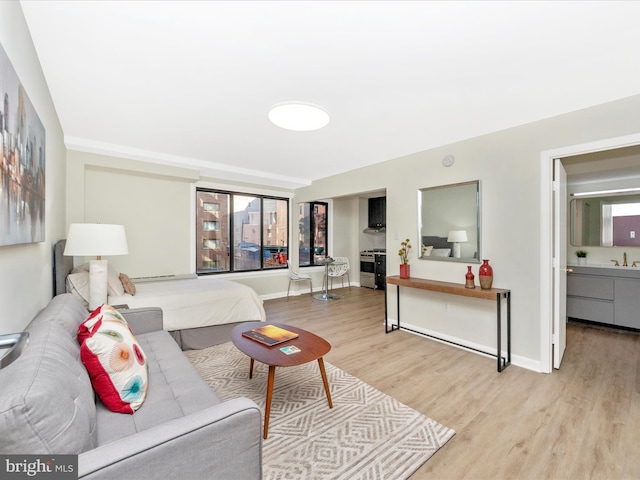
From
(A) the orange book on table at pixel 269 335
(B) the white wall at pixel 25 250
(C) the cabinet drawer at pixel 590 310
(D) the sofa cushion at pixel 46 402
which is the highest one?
(B) the white wall at pixel 25 250

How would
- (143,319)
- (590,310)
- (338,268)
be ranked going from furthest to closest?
(338,268)
(590,310)
(143,319)

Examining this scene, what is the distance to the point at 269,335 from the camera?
2.26m

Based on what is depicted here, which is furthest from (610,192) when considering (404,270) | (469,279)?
(404,270)

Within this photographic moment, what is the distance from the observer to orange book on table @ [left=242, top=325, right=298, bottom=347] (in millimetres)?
2154

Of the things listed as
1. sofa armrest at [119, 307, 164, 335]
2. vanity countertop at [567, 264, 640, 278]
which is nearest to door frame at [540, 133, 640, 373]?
vanity countertop at [567, 264, 640, 278]

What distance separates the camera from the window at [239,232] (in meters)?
5.02

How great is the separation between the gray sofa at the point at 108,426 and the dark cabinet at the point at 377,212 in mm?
5847

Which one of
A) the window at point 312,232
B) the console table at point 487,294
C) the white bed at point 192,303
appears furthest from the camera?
the window at point 312,232

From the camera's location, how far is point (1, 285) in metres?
1.20

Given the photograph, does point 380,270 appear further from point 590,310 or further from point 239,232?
point 590,310

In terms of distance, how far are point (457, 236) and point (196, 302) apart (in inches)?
119

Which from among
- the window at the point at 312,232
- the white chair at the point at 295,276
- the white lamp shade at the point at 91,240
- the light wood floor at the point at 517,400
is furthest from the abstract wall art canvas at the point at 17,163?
the window at the point at 312,232

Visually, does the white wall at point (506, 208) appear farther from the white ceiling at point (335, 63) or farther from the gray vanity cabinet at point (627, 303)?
→ the gray vanity cabinet at point (627, 303)

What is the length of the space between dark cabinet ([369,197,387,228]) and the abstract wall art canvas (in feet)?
19.6
